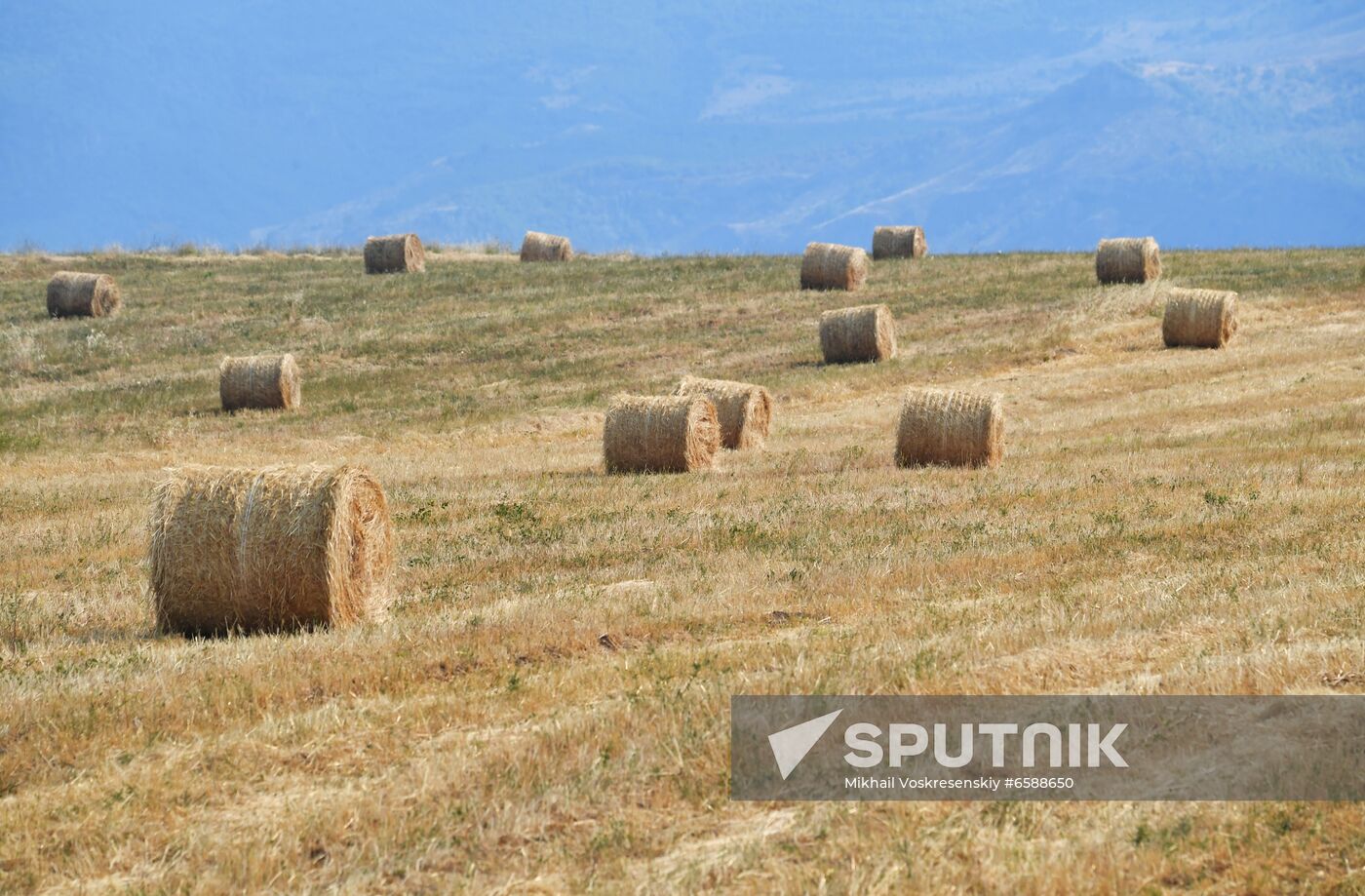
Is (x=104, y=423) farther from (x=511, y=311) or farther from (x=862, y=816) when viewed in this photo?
(x=862, y=816)

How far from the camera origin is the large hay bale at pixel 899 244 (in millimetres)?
53938

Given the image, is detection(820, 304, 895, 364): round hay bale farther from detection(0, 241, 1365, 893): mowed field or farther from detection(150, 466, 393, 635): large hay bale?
detection(150, 466, 393, 635): large hay bale

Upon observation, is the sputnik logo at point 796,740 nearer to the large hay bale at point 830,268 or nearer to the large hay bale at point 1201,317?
the large hay bale at point 1201,317

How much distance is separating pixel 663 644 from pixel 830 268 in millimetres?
35810

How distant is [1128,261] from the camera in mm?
42625

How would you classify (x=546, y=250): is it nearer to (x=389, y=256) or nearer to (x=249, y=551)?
(x=389, y=256)

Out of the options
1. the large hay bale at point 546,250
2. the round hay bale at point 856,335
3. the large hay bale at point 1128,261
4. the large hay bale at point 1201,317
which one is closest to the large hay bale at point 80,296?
the large hay bale at point 546,250

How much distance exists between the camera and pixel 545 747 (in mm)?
8273

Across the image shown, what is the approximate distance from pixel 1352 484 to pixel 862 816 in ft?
35.9

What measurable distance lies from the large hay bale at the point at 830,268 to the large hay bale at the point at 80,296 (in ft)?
64.1

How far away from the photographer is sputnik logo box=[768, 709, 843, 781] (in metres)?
8.05

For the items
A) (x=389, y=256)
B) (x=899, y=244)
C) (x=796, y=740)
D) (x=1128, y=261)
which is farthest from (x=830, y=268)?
(x=796, y=740)

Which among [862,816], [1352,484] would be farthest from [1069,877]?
[1352,484]

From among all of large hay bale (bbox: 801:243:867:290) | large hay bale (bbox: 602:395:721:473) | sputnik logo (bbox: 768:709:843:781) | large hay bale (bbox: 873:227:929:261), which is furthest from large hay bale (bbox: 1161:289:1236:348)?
sputnik logo (bbox: 768:709:843:781)
